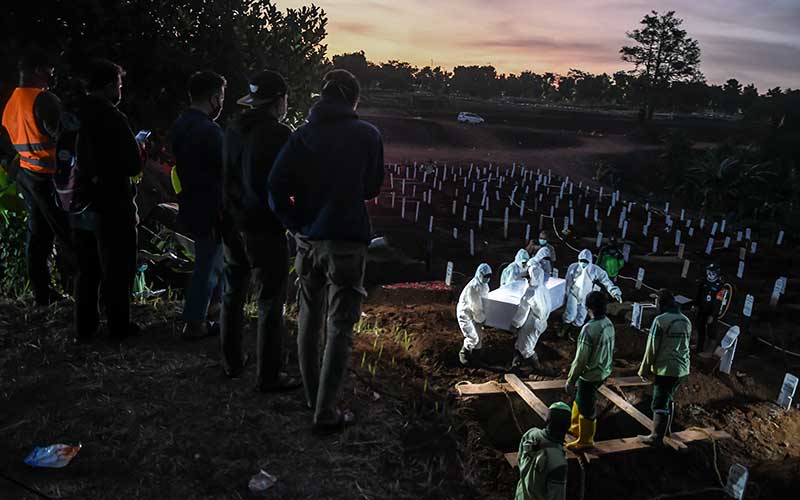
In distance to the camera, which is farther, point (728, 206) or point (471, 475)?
point (728, 206)

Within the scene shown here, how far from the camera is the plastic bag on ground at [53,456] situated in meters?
3.26

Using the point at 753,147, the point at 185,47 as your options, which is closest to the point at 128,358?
the point at 185,47

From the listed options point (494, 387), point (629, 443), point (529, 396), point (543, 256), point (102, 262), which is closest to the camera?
point (102, 262)

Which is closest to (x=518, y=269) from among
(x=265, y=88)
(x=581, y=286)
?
(x=581, y=286)

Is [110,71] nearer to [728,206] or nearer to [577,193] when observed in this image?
[577,193]

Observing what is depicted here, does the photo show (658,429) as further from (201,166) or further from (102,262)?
(102,262)

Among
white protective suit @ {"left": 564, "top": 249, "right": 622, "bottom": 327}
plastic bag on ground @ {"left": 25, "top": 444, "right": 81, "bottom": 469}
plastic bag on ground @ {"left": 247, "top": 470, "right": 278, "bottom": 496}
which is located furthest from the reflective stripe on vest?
white protective suit @ {"left": 564, "top": 249, "right": 622, "bottom": 327}

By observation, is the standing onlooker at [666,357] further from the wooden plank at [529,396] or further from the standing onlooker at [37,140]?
the standing onlooker at [37,140]

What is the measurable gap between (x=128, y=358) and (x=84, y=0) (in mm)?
5274

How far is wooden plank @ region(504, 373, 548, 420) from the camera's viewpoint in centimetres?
594

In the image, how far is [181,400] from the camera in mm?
3975

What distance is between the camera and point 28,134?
4.67m

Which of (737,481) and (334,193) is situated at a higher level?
(334,193)

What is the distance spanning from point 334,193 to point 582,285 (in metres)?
6.10
